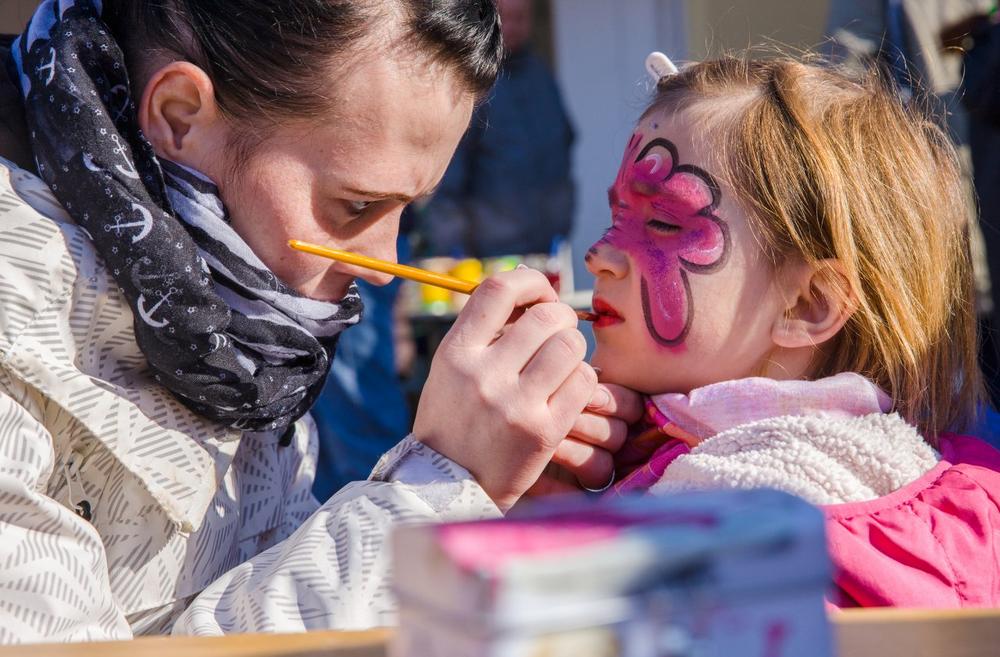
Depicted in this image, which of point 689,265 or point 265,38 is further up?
point 265,38

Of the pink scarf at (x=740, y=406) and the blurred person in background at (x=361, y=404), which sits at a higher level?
the pink scarf at (x=740, y=406)

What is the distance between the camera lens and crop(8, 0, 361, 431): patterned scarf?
1095 millimetres

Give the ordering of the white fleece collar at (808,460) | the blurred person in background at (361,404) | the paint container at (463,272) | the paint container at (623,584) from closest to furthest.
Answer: the paint container at (623,584) → the white fleece collar at (808,460) → the blurred person in background at (361,404) → the paint container at (463,272)

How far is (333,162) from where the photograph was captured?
1227 mm

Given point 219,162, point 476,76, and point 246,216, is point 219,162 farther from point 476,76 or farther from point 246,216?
point 476,76

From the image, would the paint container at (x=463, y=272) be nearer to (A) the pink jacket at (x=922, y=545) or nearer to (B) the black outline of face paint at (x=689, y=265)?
(B) the black outline of face paint at (x=689, y=265)

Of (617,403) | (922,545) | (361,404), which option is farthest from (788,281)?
(361,404)

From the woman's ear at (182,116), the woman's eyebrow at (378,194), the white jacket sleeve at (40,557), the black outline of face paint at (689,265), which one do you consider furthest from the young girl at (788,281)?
the white jacket sleeve at (40,557)

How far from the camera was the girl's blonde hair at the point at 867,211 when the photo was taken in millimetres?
1235

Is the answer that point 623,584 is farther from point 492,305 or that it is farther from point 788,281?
point 788,281

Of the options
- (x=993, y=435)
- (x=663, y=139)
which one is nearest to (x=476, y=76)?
(x=663, y=139)

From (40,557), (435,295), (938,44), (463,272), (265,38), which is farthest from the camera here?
(435,295)

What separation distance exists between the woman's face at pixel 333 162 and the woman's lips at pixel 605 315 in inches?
12.4

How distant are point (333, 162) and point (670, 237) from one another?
445 millimetres
